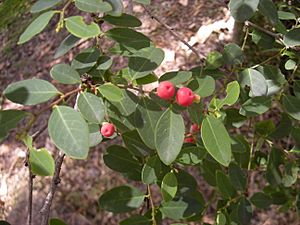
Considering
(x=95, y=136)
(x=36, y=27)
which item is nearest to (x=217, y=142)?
(x=95, y=136)

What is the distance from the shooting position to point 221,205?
133cm

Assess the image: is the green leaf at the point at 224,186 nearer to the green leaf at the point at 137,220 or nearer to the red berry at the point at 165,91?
the green leaf at the point at 137,220

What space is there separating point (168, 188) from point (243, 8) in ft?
1.54

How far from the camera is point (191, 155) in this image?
111cm

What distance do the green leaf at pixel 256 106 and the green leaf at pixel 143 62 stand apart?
0.31m

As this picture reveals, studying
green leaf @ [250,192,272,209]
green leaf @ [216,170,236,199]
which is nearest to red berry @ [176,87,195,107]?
green leaf @ [216,170,236,199]

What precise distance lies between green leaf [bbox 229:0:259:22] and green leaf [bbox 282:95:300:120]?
0.32 meters

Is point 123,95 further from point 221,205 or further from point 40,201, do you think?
point 40,201

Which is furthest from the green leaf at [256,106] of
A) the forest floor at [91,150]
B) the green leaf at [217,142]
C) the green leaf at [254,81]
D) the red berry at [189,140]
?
the forest floor at [91,150]

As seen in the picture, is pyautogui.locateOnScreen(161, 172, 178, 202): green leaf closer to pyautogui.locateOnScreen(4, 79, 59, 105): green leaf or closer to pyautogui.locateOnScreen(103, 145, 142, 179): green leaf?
pyautogui.locateOnScreen(103, 145, 142, 179): green leaf

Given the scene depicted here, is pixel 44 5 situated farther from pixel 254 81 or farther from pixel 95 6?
pixel 254 81

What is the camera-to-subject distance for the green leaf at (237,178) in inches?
50.8

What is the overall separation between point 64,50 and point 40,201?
1898 millimetres

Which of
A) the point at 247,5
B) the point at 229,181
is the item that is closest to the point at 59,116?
the point at 247,5
